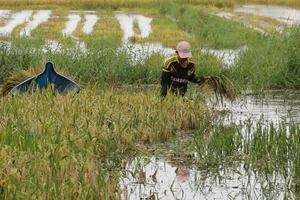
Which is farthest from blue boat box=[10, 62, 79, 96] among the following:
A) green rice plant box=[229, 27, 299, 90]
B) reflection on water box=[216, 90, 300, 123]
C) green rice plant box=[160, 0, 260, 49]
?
green rice plant box=[160, 0, 260, 49]

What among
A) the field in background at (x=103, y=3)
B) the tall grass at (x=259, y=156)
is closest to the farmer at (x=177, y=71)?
the tall grass at (x=259, y=156)

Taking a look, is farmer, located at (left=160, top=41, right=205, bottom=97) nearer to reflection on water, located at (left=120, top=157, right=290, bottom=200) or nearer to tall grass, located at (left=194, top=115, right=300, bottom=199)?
tall grass, located at (left=194, top=115, right=300, bottom=199)

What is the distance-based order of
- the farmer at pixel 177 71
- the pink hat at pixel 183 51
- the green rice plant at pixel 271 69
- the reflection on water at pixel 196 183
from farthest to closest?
1. the green rice plant at pixel 271 69
2. the farmer at pixel 177 71
3. the pink hat at pixel 183 51
4. the reflection on water at pixel 196 183

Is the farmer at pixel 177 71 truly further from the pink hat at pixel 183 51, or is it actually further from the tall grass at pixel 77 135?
the tall grass at pixel 77 135

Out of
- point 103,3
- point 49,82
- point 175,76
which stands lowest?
point 49,82

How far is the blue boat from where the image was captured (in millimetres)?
8164

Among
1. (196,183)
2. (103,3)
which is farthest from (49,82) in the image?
(103,3)

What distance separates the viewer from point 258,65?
10477 millimetres

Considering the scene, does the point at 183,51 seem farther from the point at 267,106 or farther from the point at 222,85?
the point at 267,106

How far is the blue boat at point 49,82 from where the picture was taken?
26.8ft

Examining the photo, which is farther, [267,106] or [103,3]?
[103,3]

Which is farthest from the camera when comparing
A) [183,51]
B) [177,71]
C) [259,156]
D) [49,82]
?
[49,82]

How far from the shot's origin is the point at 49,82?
8102mm

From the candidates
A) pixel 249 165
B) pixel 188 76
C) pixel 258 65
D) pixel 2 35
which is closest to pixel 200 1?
pixel 2 35
